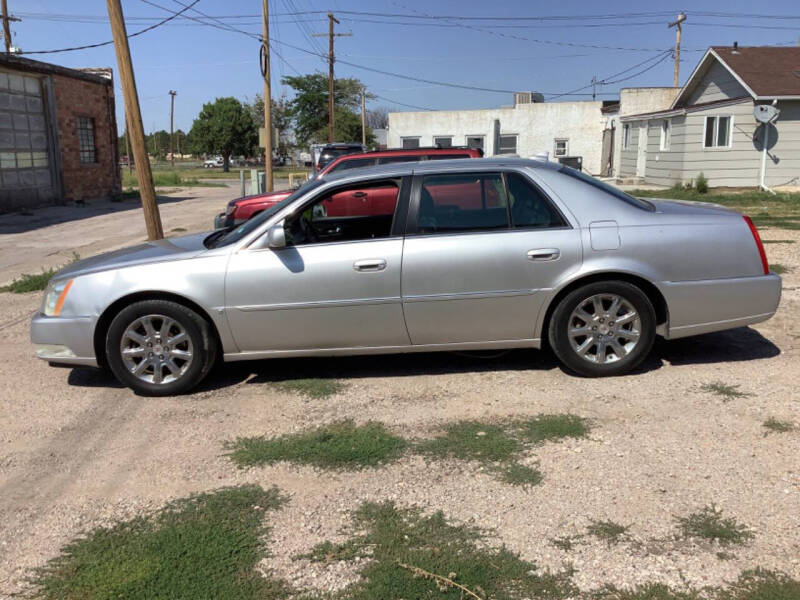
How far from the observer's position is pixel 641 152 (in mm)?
29719

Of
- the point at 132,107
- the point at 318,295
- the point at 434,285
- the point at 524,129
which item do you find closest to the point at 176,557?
the point at 318,295

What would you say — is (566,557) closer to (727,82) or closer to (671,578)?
(671,578)

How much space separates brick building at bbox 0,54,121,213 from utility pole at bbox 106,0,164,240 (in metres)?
13.1

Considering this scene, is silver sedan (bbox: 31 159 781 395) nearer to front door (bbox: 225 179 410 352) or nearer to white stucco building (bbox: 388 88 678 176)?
front door (bbox: 225 179 410 352)

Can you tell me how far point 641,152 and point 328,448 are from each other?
28.0m

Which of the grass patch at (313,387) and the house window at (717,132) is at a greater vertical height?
the house window at (717,132)

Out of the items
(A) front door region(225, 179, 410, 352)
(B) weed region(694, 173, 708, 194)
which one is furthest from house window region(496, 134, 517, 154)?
(A) front door region(225, 179, 410, 352)

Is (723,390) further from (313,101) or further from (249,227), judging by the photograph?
(313,101)

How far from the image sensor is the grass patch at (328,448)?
4.24 m

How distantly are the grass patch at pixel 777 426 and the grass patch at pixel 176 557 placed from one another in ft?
9.39

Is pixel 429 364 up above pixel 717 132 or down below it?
below

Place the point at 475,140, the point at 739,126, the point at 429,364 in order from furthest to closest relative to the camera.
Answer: the point at 475,140 → the point at 739,126 → the point at 429,364

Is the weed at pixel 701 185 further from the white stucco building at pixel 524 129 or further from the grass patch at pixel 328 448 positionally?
the grass patch at pixel 328 448

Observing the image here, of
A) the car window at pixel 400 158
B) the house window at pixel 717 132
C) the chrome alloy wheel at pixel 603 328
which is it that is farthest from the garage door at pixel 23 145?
the house window at pixel 717 132
